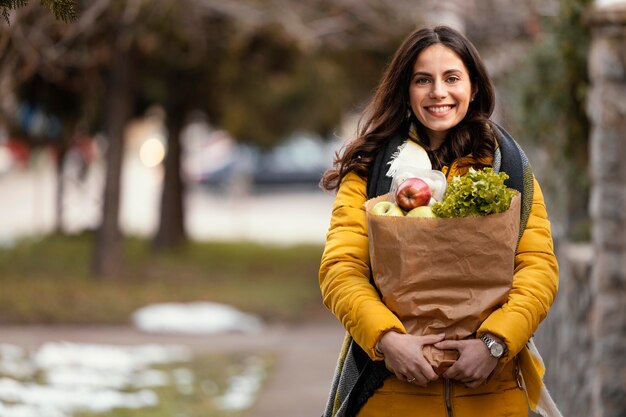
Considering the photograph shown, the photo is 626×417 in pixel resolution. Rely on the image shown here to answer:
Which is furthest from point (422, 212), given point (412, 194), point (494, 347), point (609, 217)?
point (609, 217)

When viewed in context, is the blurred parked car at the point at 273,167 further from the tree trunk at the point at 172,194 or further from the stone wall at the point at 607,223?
the stone wall at the point at 607,223

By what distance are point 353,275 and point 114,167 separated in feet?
38.3

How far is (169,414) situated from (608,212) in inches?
136

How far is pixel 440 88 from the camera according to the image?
328 centimetres

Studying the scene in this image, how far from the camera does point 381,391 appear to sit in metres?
3.20

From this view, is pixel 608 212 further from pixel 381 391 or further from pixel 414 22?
pixel 414 22

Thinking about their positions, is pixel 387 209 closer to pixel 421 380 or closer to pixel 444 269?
pixel 444 269

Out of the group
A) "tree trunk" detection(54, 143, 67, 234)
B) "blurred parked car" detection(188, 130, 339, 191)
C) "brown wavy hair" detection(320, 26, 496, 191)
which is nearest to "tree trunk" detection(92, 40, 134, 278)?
"tree trunk" detection(54, 143, 67, 234)

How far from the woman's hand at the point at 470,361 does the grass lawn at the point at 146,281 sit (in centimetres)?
911

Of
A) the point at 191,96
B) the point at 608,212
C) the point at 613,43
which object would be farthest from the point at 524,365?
the point at 191,96

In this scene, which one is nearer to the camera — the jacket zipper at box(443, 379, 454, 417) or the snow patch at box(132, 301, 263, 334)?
the jacket zipper at box(443, 379, 454, 417)

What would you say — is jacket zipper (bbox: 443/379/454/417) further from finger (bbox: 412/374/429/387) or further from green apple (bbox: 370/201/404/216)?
green apple (bbox: 370/201/404/216)

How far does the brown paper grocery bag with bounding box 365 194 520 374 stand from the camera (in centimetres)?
302

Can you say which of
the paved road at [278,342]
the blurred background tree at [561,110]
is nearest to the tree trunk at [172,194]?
the paved road at [278,342]
